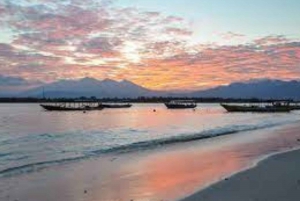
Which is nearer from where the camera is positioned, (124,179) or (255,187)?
(255,187)

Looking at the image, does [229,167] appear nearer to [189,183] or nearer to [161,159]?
[189,183]

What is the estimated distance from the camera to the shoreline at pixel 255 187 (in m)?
10.4

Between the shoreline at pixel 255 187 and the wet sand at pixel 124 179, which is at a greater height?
the shoreline at pixel 255 187

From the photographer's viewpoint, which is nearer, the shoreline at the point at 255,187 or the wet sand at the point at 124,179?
the shoreline at the point at 255,187

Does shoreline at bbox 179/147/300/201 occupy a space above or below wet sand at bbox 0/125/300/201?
above

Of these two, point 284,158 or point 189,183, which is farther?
point 284,158

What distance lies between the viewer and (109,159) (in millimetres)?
22219

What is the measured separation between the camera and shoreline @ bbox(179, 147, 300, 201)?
10.4 m

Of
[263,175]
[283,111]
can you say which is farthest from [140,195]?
[283,111]

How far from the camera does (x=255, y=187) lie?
11672 mm

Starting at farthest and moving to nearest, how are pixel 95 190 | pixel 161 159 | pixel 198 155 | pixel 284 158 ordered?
pixel 198 155 < pixel 161 159 < pixel 284 158 < pixel 95 190

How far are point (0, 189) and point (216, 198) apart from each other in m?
6.76

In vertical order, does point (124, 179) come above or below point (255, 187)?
below

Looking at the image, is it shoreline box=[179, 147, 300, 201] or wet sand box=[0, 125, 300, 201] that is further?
wet sand box=[0, 125, 300, 201]
